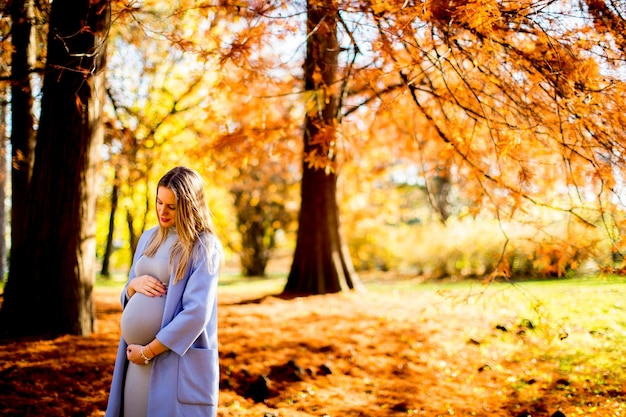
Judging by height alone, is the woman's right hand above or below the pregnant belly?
above

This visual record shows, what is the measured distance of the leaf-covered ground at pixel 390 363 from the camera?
170 inches

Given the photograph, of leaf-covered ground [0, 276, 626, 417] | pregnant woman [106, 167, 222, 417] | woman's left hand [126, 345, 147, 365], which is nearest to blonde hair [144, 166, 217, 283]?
pregnant woman [106, 167, 222, 417]

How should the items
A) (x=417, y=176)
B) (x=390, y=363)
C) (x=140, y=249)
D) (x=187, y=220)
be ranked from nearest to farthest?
(x=187, y=220) < (x=140, y=249) < (x=417, y=176) < (x=390, y=363)

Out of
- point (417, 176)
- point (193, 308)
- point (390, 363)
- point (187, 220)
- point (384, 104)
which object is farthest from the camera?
point (390, 363)

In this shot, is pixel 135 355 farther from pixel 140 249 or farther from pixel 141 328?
pixel 140 249

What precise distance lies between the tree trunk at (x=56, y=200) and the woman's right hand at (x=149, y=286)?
2.80m

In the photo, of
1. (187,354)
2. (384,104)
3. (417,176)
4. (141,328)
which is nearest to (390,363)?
(417,176)

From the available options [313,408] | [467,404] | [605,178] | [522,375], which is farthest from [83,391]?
[605,178]

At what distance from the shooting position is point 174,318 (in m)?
2.56

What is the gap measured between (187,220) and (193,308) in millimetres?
480

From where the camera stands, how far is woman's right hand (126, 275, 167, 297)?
269 cm

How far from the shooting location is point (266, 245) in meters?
19.5

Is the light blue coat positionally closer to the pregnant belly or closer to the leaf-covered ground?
the pregnant belly

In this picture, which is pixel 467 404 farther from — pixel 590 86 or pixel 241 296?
pixel 241 296
